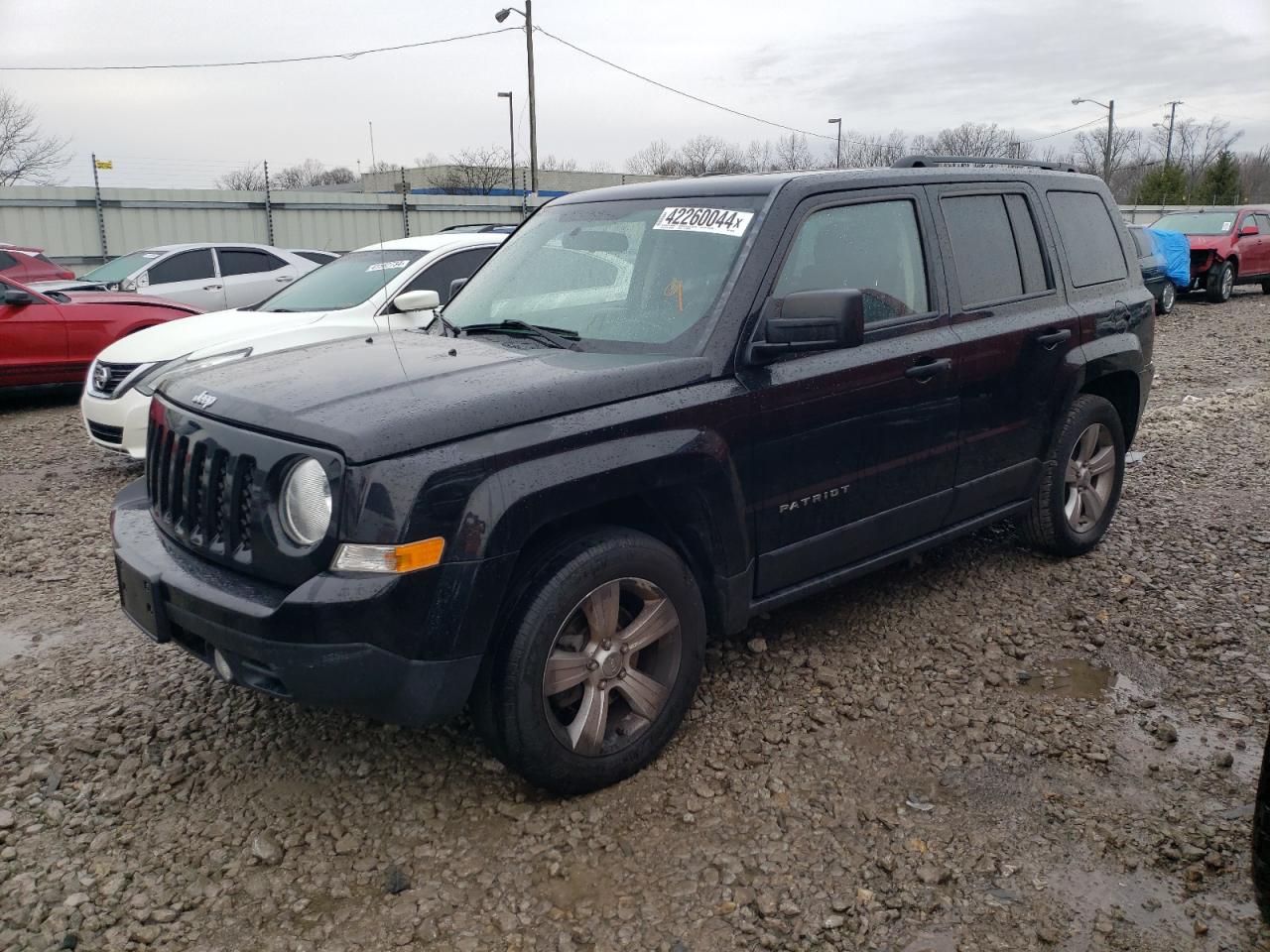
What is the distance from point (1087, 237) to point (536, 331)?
117 inches

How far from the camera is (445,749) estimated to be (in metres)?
3.51

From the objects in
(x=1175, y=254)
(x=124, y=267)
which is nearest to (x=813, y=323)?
(x=124, y=267)

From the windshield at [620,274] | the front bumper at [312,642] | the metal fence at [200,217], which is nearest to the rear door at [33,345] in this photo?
the windshield at [620,274]

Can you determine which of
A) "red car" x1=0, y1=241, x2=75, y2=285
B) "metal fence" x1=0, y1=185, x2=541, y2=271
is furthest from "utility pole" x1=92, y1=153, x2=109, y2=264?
"red car" x1=0, y1=241, x2=75, y2=285

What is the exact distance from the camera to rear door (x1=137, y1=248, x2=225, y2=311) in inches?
520

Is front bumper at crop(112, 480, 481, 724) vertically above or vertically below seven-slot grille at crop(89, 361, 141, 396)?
below

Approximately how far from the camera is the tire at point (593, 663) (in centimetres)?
292

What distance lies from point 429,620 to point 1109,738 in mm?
2390

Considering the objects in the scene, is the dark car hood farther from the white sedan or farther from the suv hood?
A: the suv hood

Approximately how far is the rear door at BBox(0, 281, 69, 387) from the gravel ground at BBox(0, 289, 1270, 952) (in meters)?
5.79

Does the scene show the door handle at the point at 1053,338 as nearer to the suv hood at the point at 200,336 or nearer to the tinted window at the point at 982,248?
the tinted window at the point at 982,248

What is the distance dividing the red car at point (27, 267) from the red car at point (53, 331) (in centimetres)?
488

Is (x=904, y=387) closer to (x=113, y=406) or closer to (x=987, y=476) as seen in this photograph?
(x=987, y=476)

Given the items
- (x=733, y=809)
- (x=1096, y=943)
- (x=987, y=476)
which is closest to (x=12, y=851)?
(x=733, y=809)
